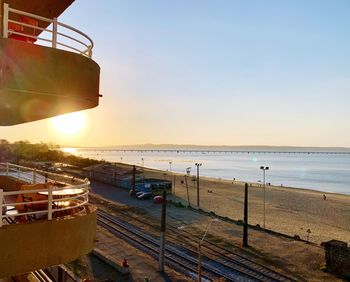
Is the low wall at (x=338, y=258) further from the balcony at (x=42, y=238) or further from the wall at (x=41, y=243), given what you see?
the wall at (x=41, y=243)

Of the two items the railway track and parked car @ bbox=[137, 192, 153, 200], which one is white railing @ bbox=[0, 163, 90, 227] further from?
parked car @ bbox=[137, 192, 153, 200]

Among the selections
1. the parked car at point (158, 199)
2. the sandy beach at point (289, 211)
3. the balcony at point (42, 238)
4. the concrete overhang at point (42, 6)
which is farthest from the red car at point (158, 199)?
the balcony at point (42, 238)

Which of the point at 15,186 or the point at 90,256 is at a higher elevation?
the point at 15,186

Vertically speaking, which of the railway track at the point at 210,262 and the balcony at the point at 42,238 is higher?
the balcony at the point at 42,238

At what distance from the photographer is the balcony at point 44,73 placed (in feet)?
17.0

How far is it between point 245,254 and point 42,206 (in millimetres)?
25214

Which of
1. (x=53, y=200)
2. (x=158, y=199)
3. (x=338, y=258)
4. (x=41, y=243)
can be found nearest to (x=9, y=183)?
(x=53, y=200)

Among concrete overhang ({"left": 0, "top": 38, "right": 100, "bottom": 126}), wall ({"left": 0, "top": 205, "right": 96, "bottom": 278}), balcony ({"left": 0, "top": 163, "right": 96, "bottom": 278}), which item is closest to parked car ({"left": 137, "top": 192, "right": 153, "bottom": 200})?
balcony ({"left": 0, "top": 163, "right": 96, "bottom": 278})

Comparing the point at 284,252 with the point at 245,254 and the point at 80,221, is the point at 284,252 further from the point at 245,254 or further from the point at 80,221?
the point at 80,221

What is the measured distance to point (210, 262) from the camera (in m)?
27.4

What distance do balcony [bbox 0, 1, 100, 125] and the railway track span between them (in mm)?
20309

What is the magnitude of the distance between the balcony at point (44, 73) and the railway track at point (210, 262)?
2031cm

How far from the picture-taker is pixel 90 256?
26281 millimetres

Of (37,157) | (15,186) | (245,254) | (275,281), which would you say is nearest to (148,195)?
(245,254)
